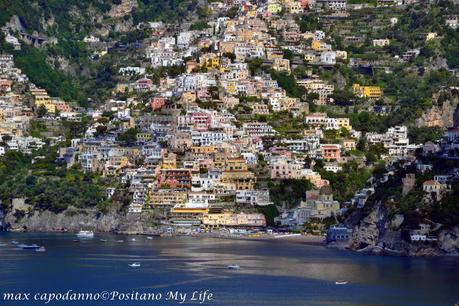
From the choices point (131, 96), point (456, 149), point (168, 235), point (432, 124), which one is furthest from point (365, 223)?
point (131, 96)

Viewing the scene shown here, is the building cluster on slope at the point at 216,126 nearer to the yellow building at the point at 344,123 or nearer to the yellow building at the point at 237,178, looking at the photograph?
the yellow building at the point at 237,178

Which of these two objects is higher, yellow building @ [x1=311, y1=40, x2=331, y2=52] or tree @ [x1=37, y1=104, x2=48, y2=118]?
yellow building @ [x1=311, y1=40, x2=331, y2=52]

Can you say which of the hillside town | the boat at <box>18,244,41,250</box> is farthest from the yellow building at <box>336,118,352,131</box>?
the boat at <box>18,244,41,250</box>

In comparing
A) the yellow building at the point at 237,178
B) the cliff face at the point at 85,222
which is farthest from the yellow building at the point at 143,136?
the cliff face at the point at 85,222

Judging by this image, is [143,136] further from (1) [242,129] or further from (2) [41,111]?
(2) [41,111]

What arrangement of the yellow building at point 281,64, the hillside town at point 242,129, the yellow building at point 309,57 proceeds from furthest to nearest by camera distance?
1. the yellow building at point 309,57
2. the yellow building at point 281,64
3. the hillside town at point 242,129

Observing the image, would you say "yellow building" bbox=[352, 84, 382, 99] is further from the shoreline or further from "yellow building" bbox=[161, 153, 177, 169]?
the shoreline

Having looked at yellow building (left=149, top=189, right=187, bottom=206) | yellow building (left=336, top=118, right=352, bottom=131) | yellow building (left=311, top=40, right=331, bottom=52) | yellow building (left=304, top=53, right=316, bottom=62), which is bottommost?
yellow building (left=149, top=189, right=187, bottom=206)
